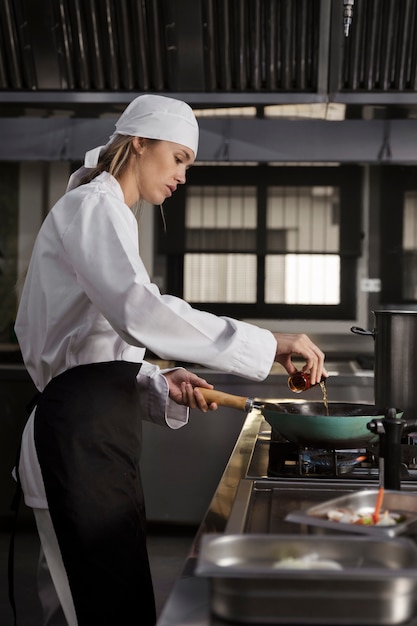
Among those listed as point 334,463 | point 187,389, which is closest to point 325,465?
point 334,463

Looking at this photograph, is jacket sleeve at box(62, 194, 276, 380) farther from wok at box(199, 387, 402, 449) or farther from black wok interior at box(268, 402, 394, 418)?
black wok interior at box(268, 402, 394, 418)

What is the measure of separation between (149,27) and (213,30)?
29 cm

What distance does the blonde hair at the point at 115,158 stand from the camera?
1.98m

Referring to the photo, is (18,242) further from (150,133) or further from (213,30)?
(150,133)

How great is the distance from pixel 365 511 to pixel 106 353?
83 centimetres

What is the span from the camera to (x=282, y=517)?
54.8 inches

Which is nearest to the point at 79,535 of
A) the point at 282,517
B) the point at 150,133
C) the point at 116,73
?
the point at 282,517

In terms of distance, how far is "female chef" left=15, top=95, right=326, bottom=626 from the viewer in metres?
1.70

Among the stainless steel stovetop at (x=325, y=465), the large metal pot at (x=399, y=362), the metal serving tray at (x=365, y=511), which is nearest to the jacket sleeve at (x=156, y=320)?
the stainless steel stovetop at (x=325, y=465)

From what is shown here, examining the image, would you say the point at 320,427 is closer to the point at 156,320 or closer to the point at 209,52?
the point at 156,320

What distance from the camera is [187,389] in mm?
1970

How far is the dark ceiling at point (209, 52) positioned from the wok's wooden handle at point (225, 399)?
2.27 meters

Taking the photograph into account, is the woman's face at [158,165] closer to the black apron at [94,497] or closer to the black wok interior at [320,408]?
the black apron at [94,497]

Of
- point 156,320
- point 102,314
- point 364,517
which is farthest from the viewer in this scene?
point 102,314
